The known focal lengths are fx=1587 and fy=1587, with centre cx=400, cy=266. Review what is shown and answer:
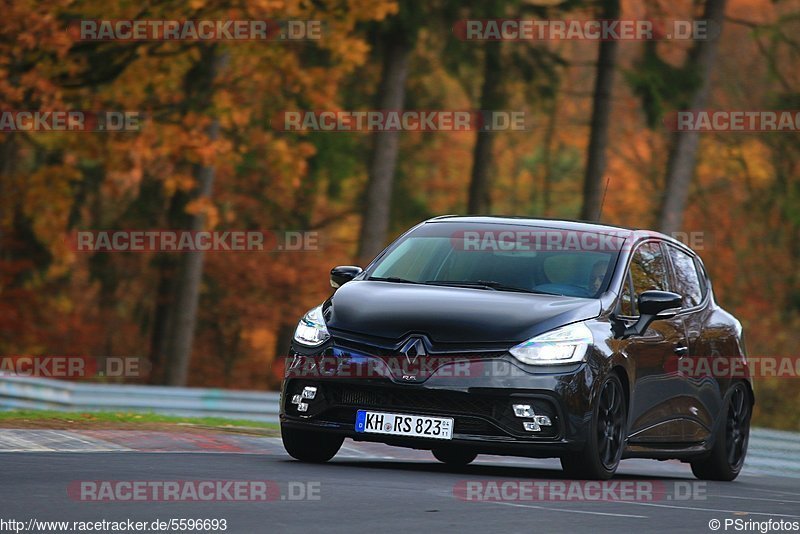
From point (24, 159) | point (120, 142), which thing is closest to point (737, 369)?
point (120, 142)

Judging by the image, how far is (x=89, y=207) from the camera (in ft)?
118

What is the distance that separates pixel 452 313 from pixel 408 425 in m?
0.79

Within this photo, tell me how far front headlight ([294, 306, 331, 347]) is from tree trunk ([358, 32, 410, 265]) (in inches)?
619

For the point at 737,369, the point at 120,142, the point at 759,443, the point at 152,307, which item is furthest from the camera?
the point at 152,307

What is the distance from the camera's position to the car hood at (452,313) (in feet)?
33.8

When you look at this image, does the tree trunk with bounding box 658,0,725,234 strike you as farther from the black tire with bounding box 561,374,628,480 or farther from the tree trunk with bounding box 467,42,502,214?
the black tire with bounding box 561,374,628,480

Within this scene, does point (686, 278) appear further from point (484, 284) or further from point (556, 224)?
point (484, 284)

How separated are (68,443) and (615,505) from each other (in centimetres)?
435

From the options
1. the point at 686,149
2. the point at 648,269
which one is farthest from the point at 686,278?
the point at 686,149

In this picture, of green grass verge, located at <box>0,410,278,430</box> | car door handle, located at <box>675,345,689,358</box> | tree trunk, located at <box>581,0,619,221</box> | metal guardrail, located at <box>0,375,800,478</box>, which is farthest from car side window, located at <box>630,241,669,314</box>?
tree trunk, located at <box>581,0,619,221</box>

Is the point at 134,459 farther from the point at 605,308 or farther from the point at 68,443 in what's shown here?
the point at 605,308

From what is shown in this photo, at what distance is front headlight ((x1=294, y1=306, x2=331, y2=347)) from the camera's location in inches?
423

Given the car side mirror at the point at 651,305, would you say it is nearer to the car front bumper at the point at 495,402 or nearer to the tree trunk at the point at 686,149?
the car front bumper at the point at 495,402

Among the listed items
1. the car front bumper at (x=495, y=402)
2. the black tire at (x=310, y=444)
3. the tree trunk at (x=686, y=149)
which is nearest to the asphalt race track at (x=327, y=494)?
the black tire at (x=310, y=444)
